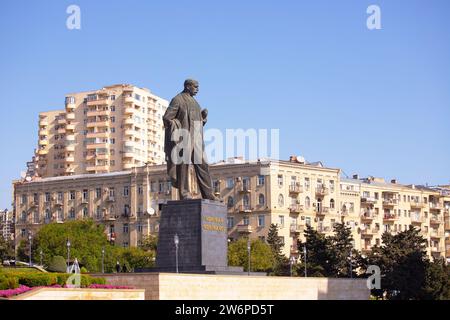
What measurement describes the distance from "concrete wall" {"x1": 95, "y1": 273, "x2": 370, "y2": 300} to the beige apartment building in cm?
3756

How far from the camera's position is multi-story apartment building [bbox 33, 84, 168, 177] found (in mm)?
110875

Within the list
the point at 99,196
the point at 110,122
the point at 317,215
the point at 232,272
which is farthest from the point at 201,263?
the point at 110,122

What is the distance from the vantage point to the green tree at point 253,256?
219 ft

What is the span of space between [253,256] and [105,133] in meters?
48.2

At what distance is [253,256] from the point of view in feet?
222

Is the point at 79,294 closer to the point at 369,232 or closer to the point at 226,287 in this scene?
the point at 226,287

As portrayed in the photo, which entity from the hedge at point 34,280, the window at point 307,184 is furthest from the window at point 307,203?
the hedge at point 34,280

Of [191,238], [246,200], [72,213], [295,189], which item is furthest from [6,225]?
[191,238]

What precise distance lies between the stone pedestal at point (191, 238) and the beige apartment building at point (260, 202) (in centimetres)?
4292

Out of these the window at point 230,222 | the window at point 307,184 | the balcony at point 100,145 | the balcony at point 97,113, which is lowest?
the window at point 230,222

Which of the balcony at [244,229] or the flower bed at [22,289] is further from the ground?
the balcony at [244,229]

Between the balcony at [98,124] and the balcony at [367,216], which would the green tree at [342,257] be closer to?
the balcony at [367,216]

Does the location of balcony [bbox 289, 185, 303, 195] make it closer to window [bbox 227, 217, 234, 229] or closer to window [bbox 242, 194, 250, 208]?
window [bbox 242, 194, 250, 208]
